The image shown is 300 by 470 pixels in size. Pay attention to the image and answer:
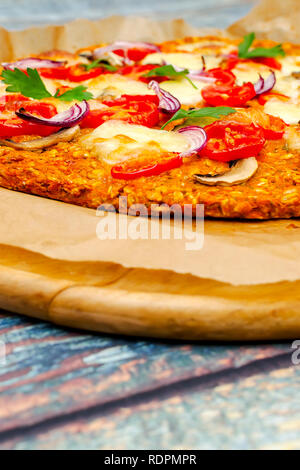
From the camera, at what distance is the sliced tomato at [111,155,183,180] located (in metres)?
1.68

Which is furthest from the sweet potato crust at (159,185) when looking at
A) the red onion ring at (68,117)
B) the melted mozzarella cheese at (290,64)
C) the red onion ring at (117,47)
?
the red onion ring at (117,47)

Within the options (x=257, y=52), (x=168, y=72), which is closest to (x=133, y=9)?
(x=257, y=52)

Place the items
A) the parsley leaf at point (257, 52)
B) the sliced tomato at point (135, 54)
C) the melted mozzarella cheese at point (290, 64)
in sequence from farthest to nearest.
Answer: the sliced tomato at point (135, 54)
the parsley leaf at point (257, 52)
the melted mozzarella cheese at point (290, 64)

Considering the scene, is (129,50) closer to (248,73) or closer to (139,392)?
(248,73)

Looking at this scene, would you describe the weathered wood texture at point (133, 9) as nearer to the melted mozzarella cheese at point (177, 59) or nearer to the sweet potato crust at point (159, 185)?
the melted mozzarella cheese at point (177, 59)

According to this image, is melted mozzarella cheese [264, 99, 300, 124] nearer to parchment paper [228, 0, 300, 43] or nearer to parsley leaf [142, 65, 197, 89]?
parsley leaf [142, 65, 197, 89]

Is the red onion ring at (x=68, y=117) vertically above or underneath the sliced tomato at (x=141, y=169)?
above

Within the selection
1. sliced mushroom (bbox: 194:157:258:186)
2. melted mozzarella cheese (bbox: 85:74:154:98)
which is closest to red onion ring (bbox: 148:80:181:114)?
melted mozzarella cheese (bbox: 85:74:154:98)

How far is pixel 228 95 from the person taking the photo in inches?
91.9

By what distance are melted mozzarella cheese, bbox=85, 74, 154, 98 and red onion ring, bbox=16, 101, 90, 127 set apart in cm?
35

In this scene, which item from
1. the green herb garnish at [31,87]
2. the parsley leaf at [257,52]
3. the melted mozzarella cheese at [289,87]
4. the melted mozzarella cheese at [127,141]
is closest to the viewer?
the melted mozzarella cheese at [127,141]

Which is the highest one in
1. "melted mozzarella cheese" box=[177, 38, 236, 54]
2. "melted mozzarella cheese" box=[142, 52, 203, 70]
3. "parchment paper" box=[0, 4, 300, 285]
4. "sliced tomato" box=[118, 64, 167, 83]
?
"melted mozzarella cheese" box=[177, 38, 236, 54]

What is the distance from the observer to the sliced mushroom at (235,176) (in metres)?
1.65
